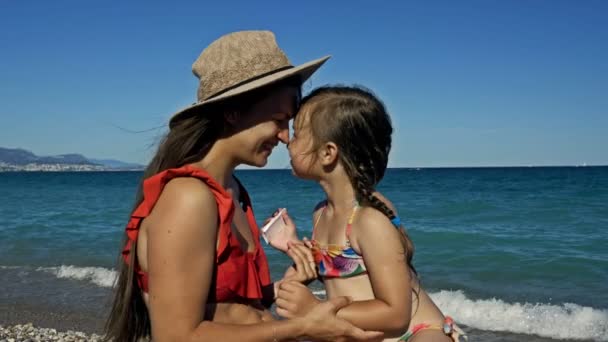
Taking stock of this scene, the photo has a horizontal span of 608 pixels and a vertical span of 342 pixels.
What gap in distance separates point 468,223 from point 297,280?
1991cm

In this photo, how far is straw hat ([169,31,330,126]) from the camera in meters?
2.54

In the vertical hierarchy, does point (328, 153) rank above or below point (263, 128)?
below

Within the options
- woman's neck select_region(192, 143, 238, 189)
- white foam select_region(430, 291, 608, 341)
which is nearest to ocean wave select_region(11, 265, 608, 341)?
white foam select_region(430, 291, 608, 341)

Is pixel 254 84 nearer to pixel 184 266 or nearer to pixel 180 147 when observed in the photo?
pixel 180 147

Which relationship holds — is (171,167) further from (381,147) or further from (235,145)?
(381,147)

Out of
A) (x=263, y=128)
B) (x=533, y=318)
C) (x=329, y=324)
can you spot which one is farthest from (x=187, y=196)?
(x=533, y=318)

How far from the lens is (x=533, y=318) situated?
29.8ft

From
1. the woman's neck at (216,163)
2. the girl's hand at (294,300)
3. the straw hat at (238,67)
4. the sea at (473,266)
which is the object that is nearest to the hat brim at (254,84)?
the straw hat at (238,67)

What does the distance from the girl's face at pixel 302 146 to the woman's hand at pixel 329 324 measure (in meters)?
0.69

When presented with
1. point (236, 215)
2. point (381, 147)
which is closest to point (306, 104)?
point (381, 147)

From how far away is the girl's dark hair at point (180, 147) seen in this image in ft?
8.44

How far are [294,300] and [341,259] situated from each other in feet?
1.28

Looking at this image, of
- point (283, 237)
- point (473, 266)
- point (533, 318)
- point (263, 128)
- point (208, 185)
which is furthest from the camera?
point (473, 266)

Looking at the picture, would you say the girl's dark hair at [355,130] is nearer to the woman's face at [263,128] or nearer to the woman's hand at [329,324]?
the woman's face at [263,128]
